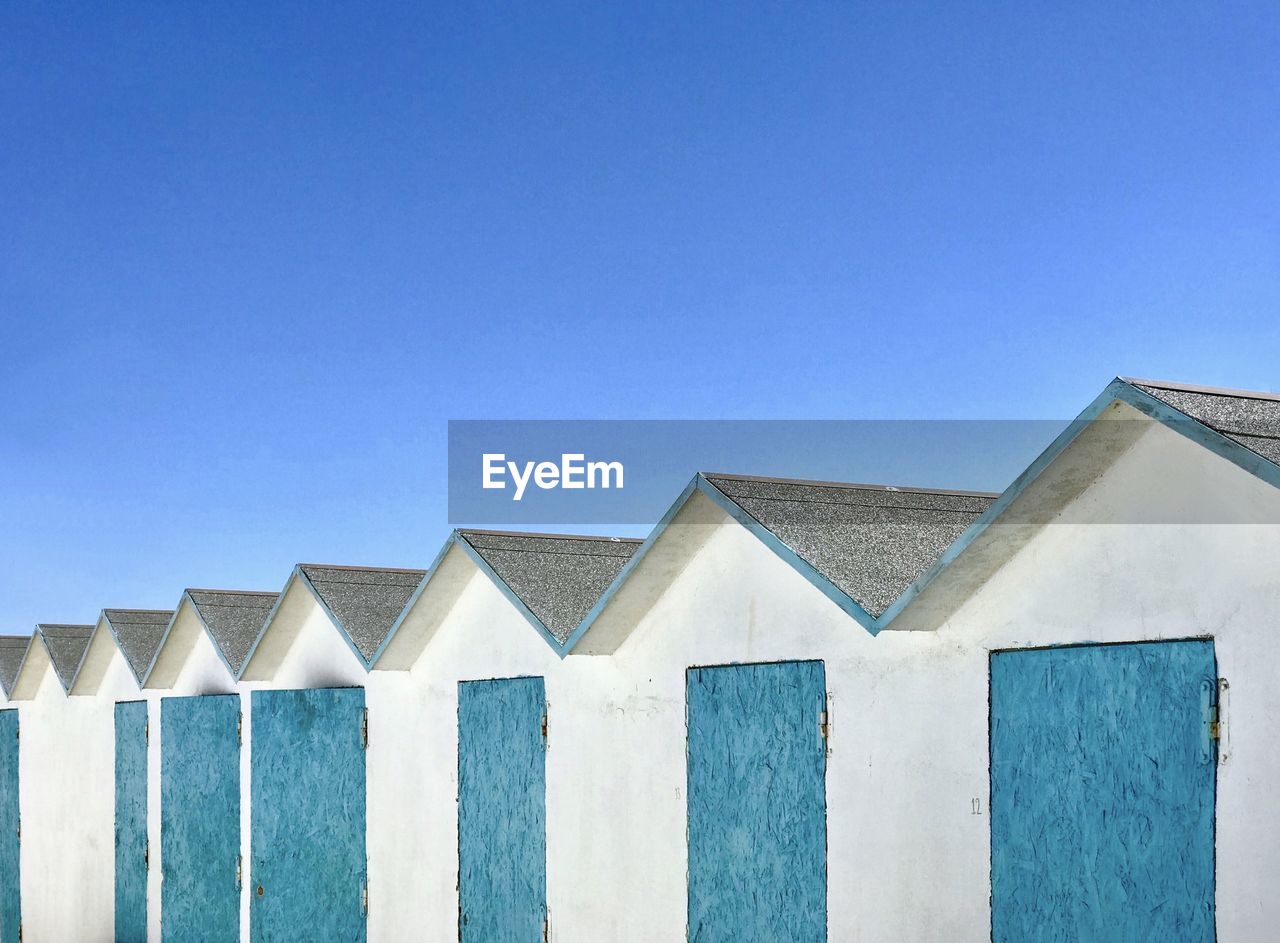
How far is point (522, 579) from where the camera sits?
9648 millimetres

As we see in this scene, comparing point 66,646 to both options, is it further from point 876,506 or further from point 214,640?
point 876,506

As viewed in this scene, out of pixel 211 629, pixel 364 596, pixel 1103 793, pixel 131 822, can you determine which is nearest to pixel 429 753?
pixel 364 596

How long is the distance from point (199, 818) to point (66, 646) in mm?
4684

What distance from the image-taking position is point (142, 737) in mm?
14680

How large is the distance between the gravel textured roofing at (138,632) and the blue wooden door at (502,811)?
5.76 m

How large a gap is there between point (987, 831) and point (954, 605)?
97 cm

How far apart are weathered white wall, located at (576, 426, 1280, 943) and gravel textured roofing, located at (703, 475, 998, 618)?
→ 183 mm

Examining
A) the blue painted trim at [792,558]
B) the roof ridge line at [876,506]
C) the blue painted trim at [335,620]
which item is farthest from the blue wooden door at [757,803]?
the blue painted trim at [335,620]

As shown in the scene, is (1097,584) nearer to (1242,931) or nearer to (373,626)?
(1242,931)

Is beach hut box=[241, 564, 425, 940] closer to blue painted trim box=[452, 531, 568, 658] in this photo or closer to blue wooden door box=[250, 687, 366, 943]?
blue wooden door box=[250, 687, 366, 943]

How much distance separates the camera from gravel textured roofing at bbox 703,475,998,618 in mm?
7098

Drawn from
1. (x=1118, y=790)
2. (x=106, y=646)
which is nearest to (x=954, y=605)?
(x=1118, y=790)

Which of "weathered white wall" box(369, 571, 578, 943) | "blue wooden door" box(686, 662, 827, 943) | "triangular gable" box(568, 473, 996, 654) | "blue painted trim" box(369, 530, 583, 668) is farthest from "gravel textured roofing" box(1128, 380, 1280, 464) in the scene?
"weathered white wall" box(369, 571, 578, 943)

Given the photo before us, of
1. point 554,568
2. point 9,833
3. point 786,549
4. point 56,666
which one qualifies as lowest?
point 9,833
